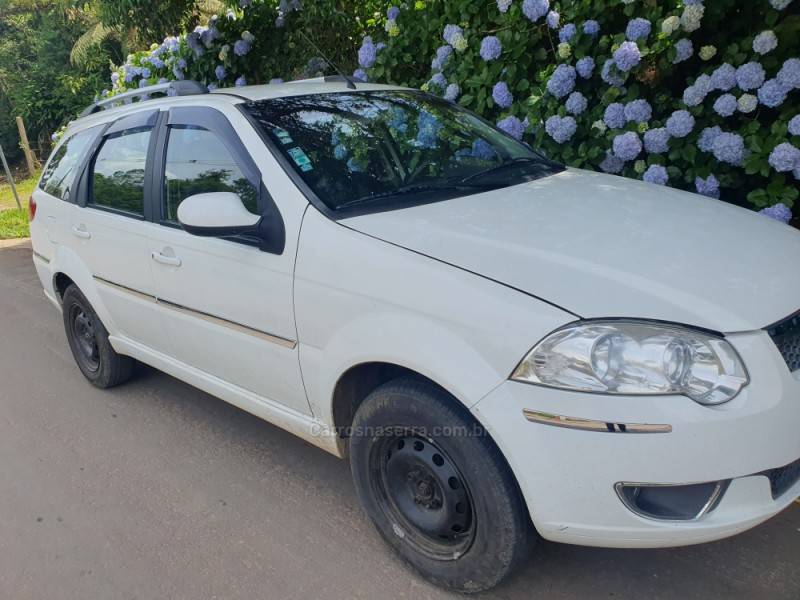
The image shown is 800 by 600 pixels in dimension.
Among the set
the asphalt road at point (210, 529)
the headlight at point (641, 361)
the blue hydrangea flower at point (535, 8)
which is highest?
the blue hydrangea flower at point (535, 8)

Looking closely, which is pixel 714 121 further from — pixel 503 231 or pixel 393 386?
pixel 393 386

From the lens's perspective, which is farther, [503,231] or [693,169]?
[693,169]

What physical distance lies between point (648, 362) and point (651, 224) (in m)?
0.79

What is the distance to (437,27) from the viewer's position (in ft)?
17.9

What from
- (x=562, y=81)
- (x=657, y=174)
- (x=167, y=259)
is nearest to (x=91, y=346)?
(x=167, y=259)

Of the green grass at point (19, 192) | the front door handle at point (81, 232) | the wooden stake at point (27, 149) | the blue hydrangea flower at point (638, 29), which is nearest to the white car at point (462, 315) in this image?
the front door handle at point (81, 232)

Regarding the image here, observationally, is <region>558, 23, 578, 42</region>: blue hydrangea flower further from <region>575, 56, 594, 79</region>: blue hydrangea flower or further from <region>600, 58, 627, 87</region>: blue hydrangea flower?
<region>600, 58, 627, 87</region>: blue hydrangea flower

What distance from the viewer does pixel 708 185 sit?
420cm

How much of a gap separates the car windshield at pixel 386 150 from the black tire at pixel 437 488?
0.83m

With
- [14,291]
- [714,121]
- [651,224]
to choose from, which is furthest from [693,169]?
[14,291]

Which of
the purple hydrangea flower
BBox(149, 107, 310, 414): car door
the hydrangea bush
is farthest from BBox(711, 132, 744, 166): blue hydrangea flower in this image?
BBox(149, 107, 310, 414): car door

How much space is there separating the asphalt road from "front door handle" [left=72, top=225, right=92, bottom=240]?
106 centimetres

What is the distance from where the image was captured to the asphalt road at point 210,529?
99.5 inches

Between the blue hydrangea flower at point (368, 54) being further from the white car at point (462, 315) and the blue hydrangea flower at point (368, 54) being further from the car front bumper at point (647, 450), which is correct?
the car front bumper at point (647, 450)
